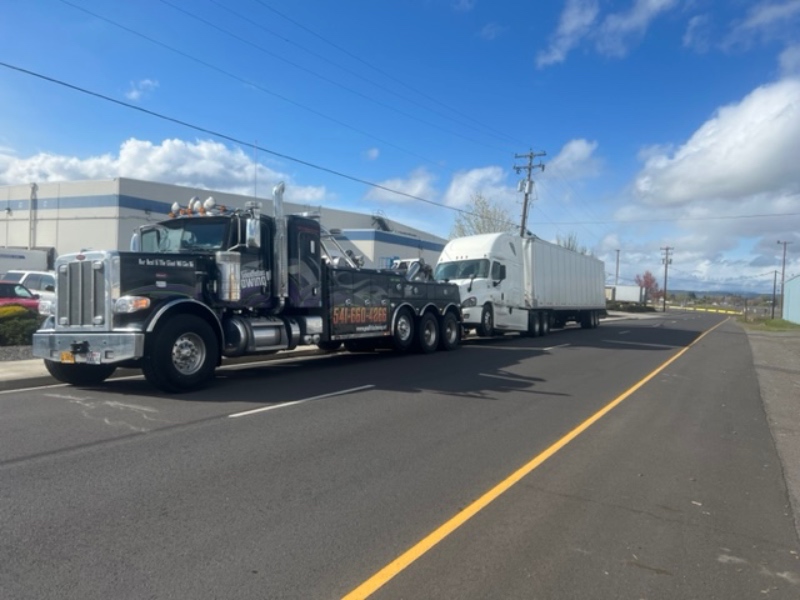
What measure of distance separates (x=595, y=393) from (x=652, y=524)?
617 cm

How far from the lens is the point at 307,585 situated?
11.9ft

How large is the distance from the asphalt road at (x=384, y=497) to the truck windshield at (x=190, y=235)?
253 centimetres

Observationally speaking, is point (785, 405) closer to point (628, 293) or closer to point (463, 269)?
point (463, 269)

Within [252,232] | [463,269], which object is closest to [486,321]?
[463,269]

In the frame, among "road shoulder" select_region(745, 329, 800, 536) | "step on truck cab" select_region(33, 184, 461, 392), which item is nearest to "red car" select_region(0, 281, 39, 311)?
"step on truck cab" select_region(33, 184, 461, 392)

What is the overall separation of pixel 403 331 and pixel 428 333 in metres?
1.10

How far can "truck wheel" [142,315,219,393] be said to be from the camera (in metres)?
9.12

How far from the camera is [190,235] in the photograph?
10820mm

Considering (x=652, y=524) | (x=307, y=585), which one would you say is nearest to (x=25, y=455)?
(x=307, y=585)

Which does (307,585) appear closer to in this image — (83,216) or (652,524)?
(652,524)

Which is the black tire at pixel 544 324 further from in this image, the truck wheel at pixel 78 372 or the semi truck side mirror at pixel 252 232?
the truck wheel at pixel 78 372

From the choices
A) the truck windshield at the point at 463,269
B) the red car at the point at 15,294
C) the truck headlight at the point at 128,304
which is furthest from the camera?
the truck windshield at the point at 463,269

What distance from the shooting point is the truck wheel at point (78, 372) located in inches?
395

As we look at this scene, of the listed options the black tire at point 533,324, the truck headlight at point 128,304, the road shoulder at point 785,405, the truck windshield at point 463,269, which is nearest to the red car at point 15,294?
the truck headlight at point 128,304
